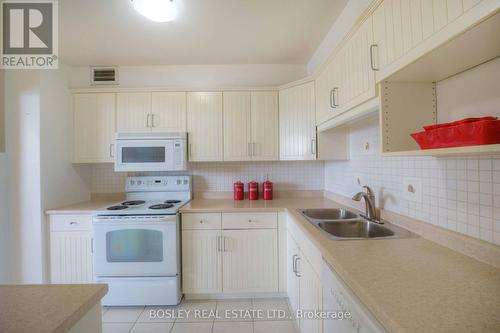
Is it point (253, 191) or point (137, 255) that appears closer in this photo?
point (137, 255)

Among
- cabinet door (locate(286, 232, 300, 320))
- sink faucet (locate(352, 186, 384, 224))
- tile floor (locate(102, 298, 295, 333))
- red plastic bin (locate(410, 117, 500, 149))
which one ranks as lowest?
tile floor (locate(102, 298, 295, 333))

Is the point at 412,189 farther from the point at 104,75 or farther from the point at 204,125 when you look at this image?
the point at 104,75

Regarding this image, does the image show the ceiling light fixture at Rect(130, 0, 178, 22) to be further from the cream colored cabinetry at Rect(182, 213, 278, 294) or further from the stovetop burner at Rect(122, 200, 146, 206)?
the stovetop burner at Rect(122, 200, 146, 206)

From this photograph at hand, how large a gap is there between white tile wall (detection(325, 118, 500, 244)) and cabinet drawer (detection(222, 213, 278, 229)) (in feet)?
2.81

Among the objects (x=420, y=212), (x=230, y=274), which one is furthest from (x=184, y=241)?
(x=420, y=212)

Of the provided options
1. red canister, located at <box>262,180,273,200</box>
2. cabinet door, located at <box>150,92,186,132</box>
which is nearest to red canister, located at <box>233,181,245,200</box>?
red canister, located at <box>262,180,273,200</box>

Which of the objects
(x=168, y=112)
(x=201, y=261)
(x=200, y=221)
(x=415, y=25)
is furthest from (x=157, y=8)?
(x=201, y=261)

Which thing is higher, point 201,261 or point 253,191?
point 253,191

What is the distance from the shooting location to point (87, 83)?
2580mm

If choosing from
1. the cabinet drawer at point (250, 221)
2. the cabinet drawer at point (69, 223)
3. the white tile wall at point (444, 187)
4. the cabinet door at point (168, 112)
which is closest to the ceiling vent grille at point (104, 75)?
the cabinet door at point (168, 112)

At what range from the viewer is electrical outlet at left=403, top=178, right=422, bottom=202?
1.23m

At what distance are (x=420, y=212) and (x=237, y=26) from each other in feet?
6.21

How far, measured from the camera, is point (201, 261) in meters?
2.09

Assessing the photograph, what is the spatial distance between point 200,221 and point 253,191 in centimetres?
69
